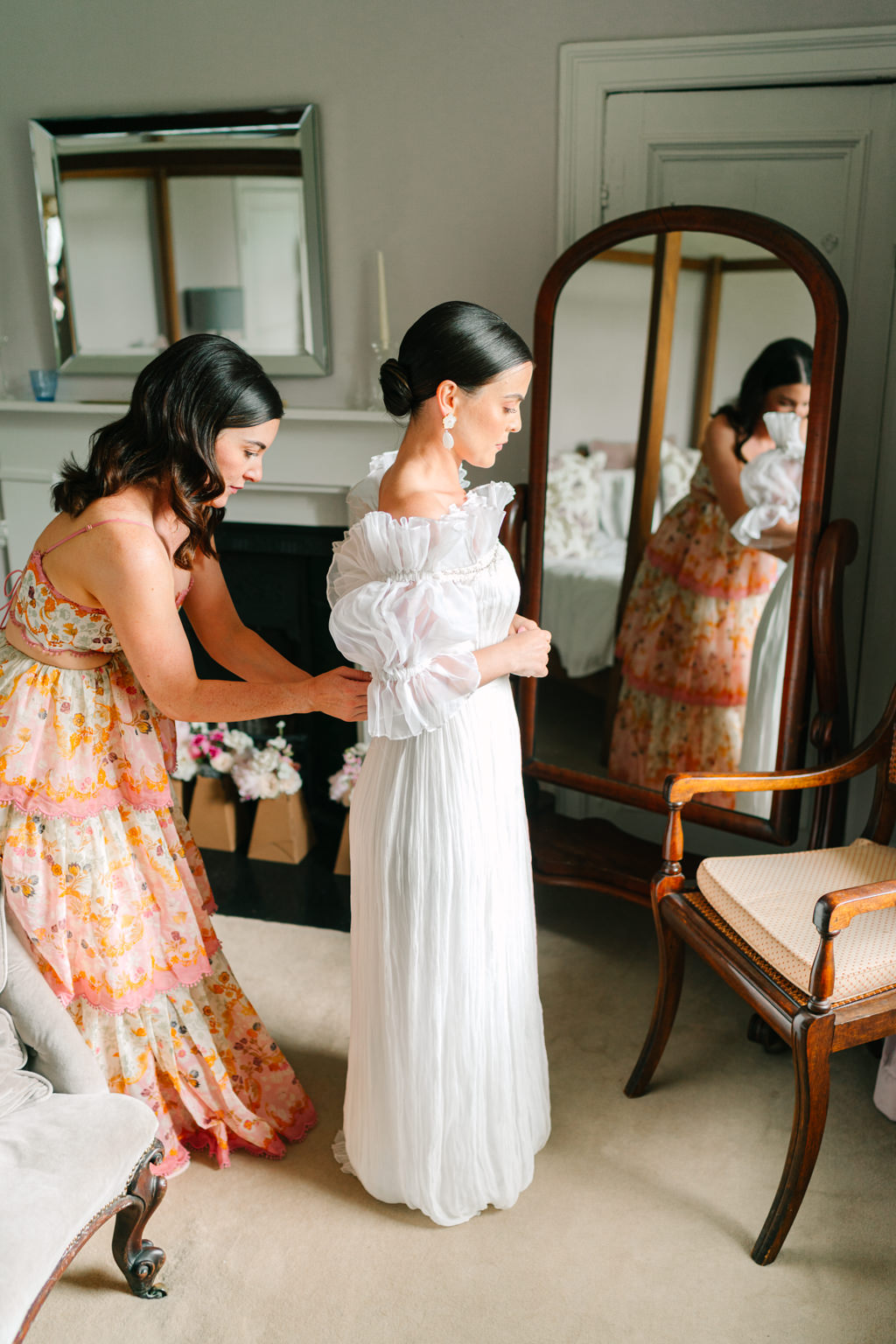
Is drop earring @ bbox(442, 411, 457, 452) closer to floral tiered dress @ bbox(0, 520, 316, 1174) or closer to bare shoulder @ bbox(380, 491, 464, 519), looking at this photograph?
bare shoulder @ bbox(380, 491, 464, 519)

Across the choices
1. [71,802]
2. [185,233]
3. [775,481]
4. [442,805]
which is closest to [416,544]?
[442,805]

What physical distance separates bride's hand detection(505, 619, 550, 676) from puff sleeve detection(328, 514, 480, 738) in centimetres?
11

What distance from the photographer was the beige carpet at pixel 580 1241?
164cm

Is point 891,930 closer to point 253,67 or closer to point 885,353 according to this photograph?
point 885,353

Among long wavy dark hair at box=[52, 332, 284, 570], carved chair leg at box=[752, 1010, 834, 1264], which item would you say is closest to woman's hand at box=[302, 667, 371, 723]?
long wavy dark hair at box=[52, 332, 284, 570]

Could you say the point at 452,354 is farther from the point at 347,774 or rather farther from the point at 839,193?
the point at 347,774

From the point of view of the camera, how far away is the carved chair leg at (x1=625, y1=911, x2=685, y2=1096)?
6.77 feet

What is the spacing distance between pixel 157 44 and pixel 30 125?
46 cm

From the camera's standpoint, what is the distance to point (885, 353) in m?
2.32

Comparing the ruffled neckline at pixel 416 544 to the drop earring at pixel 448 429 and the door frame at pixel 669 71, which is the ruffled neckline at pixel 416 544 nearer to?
the drop earring at pixel 448 429

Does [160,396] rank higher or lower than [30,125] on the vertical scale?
lower

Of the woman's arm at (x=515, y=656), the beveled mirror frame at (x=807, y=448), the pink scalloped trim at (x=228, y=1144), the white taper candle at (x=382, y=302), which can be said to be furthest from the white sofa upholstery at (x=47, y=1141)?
the white taper candle at (x=382, y=302)

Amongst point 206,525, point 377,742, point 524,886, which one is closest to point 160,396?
point 206,525

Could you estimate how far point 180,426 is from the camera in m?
1.60
